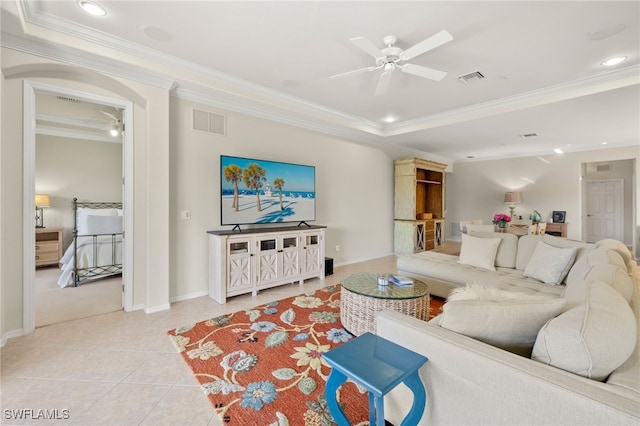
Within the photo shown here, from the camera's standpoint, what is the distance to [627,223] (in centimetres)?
738

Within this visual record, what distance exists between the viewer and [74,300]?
3473 millimetres

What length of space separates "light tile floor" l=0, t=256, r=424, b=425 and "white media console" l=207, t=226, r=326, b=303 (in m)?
0.62

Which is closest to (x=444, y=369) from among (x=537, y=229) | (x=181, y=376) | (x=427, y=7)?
(x=181, y=376)

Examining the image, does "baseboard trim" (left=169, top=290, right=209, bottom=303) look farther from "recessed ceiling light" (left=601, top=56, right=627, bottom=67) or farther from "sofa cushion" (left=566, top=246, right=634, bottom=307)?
"recessed ceiling light" (left=601, top=56, right=627, bottom=67)

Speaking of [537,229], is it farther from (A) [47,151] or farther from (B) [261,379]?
(A) [47,151]

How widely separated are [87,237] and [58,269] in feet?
4.72

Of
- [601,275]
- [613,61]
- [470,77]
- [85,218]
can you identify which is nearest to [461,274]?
[601,275]

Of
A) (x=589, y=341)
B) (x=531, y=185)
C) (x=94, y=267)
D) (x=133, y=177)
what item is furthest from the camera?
(x=531, y=185)

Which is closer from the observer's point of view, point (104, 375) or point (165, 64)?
point (104, 375)

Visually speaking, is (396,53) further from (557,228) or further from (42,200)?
(557,228)

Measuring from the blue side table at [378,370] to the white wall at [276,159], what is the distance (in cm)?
290

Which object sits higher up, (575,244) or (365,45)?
(365,45)

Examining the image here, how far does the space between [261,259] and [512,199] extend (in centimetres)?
691

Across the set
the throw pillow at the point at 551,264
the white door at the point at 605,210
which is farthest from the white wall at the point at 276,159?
the white door at the point at 605,210
